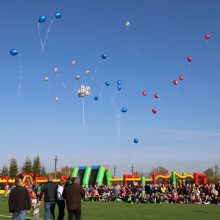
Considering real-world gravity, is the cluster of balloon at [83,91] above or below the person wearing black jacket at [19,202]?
above

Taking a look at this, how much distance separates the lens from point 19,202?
30.4 feet

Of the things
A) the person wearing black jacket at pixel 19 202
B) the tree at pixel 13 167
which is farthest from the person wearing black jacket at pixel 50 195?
the tree at pixel 13 167

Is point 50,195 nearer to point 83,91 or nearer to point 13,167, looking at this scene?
point 83,91

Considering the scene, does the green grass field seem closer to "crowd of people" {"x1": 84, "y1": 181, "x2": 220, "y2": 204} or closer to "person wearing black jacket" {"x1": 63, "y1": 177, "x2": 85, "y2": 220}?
"person wearing black jacket" {"x1": 63, "y1": 177, "x2": 85, "y2": 220}

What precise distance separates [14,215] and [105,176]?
32.4m

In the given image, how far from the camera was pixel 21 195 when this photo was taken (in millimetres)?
9297

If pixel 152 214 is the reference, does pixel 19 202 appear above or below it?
above

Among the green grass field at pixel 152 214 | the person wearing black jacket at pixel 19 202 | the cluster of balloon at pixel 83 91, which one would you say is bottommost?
the green grass field at pixel 152 214

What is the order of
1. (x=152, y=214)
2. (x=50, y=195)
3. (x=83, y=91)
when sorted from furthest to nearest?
(x=83, y=91)
(x=152, y=214)
(x=50, y=195)

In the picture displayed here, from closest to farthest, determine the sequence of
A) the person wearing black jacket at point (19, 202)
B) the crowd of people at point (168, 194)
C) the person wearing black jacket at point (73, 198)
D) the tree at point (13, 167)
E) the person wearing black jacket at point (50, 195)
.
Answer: the person wearing black jacket at point (19, 202), the person wearing black jacket at point (73, 198), the person wearing black jacket at point (50, 195), the crowd of people at point (168, 194), the tree at point (13, 167)

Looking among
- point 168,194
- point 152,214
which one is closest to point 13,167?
point 168,194

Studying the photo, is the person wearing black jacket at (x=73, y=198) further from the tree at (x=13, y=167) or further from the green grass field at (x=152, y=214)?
the tree at (x=13, y=167)

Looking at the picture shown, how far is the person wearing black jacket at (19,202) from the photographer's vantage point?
9258 millimetres

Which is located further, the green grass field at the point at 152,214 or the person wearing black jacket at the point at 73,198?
the green grass field at the point at 152,214
